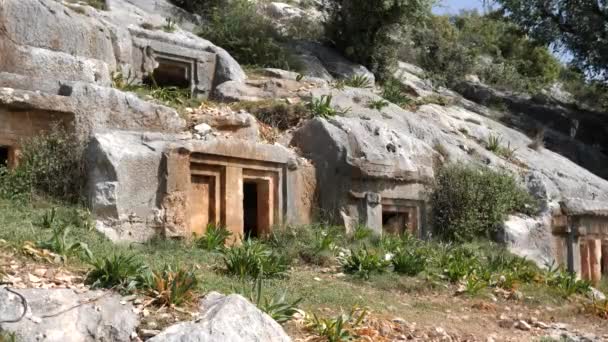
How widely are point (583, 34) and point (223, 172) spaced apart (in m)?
16.7

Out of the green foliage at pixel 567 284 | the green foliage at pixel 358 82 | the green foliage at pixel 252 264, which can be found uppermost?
the green foliage at pixel 358 82

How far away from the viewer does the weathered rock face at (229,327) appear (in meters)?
6.10

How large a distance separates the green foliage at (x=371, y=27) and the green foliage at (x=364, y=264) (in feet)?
36.0

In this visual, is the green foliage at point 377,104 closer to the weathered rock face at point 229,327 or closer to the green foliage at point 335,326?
the green foliage at point 335,326

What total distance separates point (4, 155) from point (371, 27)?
12.3 metres

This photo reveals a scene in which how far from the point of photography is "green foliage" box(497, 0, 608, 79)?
2381 cm

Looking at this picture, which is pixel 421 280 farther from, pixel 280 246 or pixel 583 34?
pixel 583 34

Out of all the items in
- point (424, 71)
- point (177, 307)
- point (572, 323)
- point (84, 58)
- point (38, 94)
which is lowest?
point (572, 323)

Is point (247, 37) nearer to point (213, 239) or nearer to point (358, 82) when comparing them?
point (358, 82)

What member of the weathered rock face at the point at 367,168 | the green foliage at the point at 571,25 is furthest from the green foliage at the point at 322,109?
the green foliage at the point at 571,25

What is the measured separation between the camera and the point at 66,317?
6.40 meters

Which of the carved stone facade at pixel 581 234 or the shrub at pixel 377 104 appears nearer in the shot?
the carved stone facade at pixel 581 234

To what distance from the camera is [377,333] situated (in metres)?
7.65

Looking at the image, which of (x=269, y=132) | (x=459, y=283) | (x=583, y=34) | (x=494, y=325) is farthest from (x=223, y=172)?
(x=583, y=34)
